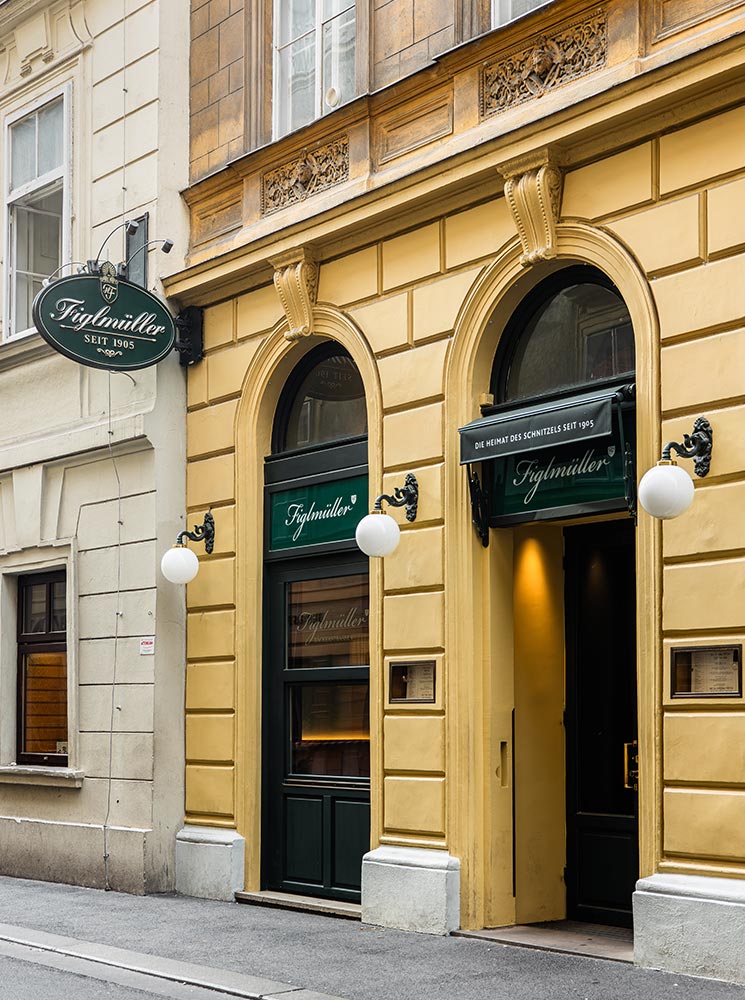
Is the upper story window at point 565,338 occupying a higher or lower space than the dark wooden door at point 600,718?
higher

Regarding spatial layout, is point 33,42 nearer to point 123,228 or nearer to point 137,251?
point 123,228

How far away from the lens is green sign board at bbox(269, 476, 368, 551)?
11188mm

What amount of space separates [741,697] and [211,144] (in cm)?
706

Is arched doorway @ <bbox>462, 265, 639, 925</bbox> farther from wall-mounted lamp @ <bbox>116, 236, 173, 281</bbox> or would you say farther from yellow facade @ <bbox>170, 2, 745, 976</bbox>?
wall-mounted lamp @ <bbox>116, 236, 173, 281</bbox>

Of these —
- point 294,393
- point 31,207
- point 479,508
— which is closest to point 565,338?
point 479,508

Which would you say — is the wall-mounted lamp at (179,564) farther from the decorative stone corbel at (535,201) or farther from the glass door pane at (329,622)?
the decorative stone corbel at (535,201)

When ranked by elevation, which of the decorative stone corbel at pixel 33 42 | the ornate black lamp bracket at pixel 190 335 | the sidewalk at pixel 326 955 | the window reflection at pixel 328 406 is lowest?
the sidewalk at pixel 326 955

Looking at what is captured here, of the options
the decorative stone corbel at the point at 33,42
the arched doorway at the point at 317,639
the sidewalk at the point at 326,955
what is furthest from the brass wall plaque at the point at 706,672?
the decorative stone corbel at the point at 33,42

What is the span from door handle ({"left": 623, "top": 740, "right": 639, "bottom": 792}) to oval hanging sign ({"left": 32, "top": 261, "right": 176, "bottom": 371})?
516 cm

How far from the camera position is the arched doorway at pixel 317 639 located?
11.1 m

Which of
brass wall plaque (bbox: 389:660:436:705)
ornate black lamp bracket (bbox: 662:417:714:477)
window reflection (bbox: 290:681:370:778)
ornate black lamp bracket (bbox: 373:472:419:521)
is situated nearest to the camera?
ornate black lamp bracket (bbox: 662:417:714:477)

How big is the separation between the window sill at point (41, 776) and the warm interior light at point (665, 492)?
7.06 meters

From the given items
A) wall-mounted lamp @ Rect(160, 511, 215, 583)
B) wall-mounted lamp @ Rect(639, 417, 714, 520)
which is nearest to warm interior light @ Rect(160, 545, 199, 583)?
wall-mounted lamp @ Rect(160, 511, 215, 583)

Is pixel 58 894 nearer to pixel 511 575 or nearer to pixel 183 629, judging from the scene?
pixel 183 629
